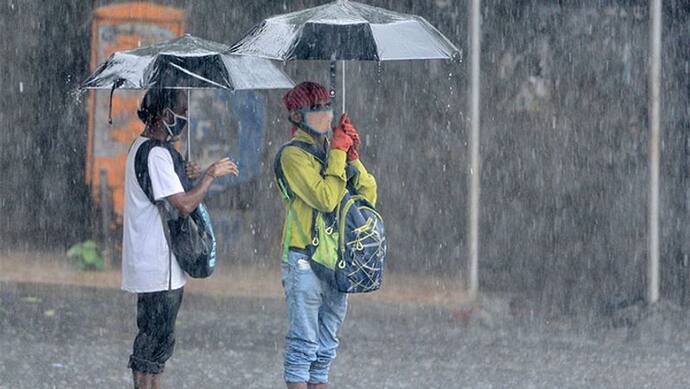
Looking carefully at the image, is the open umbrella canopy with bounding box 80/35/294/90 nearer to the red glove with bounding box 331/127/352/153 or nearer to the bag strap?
the bag strap

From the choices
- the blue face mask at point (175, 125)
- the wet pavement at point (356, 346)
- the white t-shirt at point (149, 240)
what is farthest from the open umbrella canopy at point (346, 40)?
the wet pavement at point (356, 346)

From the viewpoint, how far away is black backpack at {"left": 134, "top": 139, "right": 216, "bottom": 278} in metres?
6.74

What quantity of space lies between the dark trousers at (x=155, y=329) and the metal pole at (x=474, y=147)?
464 centimetres

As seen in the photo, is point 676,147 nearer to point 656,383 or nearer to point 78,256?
point 656,383

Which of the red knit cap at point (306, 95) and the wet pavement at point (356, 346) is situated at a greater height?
the red knit cap at point (306, 95)

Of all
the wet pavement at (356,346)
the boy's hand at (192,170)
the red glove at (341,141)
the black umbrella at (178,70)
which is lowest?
the wet pavement at (356,346)

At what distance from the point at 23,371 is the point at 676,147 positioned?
18.4 feet

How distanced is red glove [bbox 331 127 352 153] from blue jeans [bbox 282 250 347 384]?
0.56 metres

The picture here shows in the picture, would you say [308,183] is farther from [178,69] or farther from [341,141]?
[178,69]

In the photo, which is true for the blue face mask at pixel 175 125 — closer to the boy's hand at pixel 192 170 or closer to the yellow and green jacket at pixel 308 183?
the boy's hand at pixel 192 170

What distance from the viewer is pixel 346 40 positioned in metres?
6.48

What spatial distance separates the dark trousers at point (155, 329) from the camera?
22.2 ft

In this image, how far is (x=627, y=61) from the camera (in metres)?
11.3

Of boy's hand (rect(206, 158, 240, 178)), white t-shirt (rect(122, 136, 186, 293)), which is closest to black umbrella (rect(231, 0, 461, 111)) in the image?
boy's hand (rect(206, 158, 240, 178))
